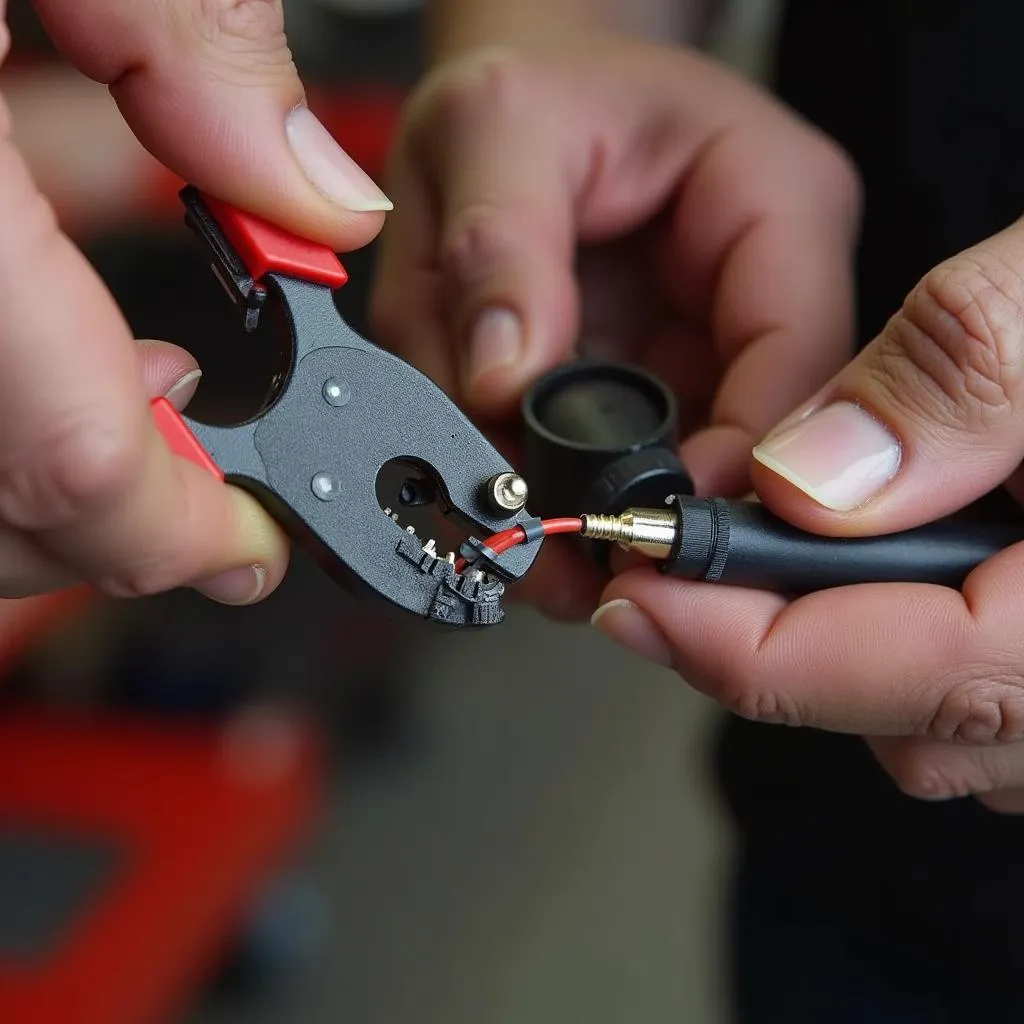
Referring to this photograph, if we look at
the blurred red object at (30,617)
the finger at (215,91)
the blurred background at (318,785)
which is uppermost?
the finger at (215,91)

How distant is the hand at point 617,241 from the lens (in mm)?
949

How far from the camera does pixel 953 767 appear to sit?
861 mm

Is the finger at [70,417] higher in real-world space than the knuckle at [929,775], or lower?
higher

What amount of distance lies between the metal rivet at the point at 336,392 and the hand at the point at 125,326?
0.09 m

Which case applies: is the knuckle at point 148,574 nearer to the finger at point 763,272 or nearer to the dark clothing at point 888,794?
the finger at point 763,272

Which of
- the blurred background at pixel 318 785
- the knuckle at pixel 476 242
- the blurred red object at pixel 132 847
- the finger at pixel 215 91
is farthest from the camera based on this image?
the blurred background at pixel 318 785

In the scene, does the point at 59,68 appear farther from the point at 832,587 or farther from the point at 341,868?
the point at 832,587

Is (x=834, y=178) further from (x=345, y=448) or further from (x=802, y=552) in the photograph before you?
(x=345, y=448)

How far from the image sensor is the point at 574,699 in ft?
7.72

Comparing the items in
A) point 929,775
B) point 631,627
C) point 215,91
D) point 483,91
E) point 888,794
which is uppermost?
point 215,91

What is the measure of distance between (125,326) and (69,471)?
84 millimetres

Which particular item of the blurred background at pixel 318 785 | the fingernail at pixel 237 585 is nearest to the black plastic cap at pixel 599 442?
the fingernail at pixel 237 585

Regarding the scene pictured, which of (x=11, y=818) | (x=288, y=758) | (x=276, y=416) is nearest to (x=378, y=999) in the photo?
(x=288, y=758)

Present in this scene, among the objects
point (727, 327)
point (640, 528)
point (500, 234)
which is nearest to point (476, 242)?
point (500, 234)
